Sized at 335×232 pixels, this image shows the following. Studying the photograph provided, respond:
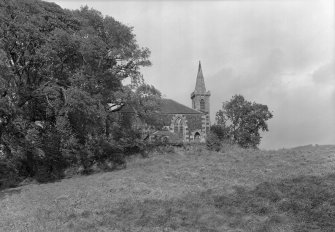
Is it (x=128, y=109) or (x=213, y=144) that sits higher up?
(x=128, y=109)

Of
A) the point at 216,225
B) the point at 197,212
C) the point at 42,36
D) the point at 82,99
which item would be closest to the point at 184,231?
the point at 216,225

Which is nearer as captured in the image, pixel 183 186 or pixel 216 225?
pixel 216 225

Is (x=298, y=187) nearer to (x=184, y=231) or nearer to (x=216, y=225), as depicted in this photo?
(x=216, y=225)

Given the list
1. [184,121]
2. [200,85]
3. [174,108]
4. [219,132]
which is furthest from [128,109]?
[200,85]

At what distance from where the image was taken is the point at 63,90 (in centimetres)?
2727

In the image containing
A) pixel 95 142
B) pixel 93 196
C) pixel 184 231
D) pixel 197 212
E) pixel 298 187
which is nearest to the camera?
pixel 184 231

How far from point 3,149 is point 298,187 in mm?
22106

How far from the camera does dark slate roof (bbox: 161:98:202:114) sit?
224 feet

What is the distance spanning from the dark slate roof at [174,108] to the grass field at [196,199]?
41.5 metres

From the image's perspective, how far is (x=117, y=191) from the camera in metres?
20.3

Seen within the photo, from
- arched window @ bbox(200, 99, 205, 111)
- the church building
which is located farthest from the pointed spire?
the church building

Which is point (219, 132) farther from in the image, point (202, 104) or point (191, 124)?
point (202, 104)

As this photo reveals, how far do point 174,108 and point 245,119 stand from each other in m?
13.3

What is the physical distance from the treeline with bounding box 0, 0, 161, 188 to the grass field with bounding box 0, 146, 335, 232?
13.6 ft
